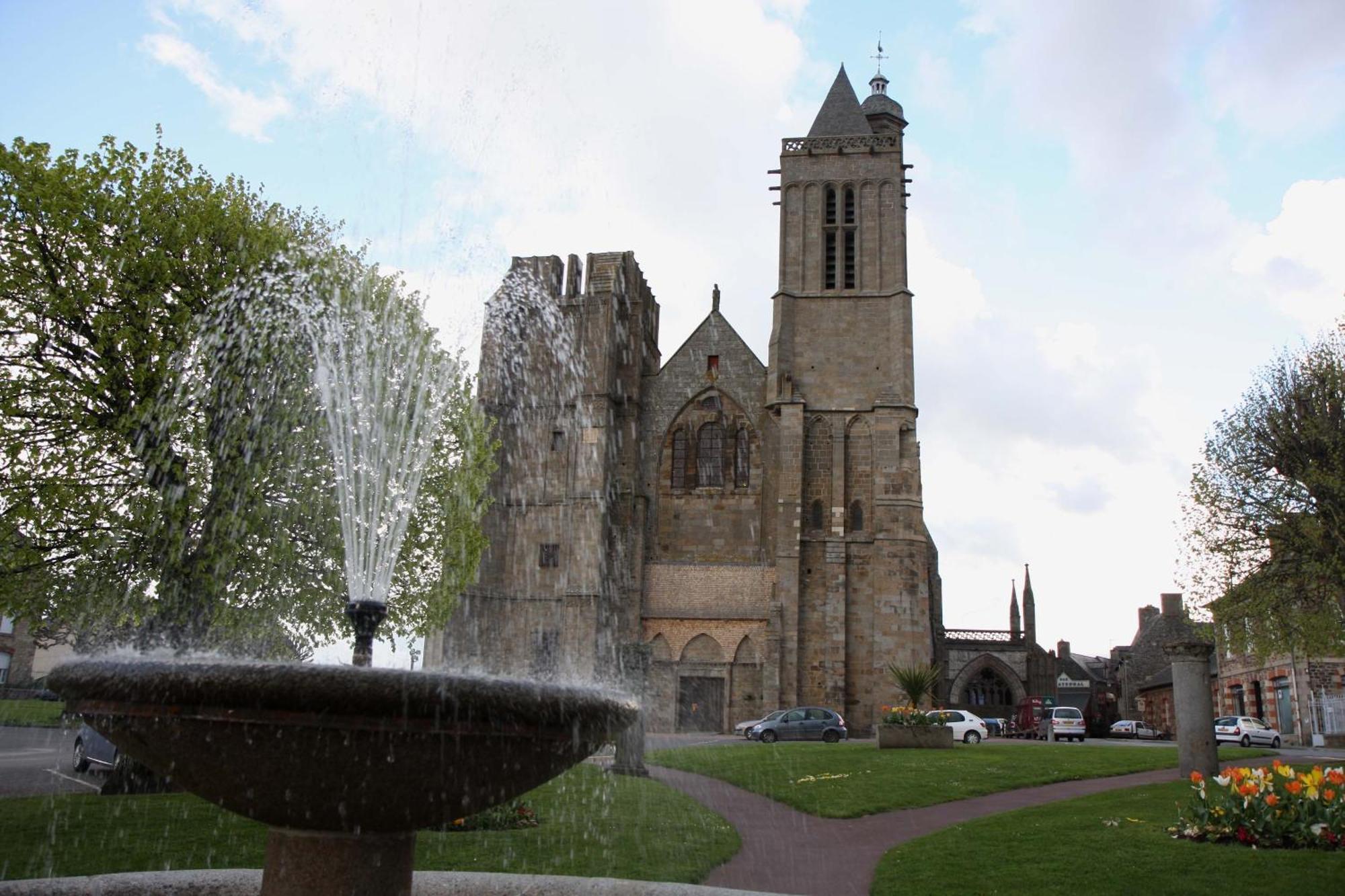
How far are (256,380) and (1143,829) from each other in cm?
1433

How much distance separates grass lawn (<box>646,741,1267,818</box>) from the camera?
55.4ft

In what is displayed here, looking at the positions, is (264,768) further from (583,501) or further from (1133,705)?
(1133,705)

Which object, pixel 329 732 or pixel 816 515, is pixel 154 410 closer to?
pixel 329 732

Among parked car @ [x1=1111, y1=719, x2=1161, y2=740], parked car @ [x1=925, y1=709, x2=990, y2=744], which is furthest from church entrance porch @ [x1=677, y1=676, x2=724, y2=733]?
parked car @ [x1=1111, y1=719, x2=1161, y2=740]

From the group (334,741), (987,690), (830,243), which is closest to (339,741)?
(334,741)

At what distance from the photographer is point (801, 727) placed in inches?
1258


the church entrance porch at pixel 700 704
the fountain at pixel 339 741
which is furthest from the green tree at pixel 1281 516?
the fountain at pixel 339 741

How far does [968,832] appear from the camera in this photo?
42.6ft

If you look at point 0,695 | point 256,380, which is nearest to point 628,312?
point 256,380

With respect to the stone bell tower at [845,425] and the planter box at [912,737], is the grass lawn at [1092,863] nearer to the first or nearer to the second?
the planter box at [912,737]

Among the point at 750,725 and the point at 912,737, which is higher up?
the point at 912,737

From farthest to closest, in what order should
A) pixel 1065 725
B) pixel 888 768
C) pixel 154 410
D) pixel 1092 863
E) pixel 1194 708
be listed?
pixel 1065 725, pixel 888 768, pixel 1194 708, pixel 154 410, pixel 1092 863

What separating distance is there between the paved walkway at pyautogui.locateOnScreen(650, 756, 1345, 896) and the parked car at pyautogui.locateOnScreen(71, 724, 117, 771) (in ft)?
33.4

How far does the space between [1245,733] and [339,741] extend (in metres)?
39.1
